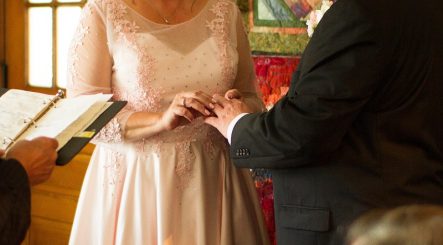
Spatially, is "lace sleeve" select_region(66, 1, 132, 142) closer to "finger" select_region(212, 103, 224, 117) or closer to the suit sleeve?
"finger" select_region(212, 103, 224, 117)

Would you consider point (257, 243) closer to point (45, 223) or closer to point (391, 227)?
point (391, 227)

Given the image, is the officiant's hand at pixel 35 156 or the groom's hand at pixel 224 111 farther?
the groom's hand at pixel 224 111

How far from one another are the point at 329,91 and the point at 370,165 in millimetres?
200

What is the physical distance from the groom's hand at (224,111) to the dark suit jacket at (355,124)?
85 millimetres

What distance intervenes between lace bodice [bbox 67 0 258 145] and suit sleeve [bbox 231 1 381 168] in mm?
399

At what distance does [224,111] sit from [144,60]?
0.90 ft

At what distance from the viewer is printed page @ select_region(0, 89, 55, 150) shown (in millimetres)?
1366

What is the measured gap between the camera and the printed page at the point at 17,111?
4.48 feet

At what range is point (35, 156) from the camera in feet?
4.05

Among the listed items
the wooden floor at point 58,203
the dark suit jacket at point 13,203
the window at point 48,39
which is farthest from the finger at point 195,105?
the window at point 48,39

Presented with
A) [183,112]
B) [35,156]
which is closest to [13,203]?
[35,156]

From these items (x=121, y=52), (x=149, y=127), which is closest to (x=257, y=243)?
(x=149, y=127)

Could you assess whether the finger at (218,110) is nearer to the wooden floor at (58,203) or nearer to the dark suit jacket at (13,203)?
the dark suit jacket at (13,203)

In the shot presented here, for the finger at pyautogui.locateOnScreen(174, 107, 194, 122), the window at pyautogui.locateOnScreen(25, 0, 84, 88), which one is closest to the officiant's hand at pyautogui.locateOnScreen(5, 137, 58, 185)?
the finger at pyautogui.locateOnScreen(174, 107, 194, 122)
